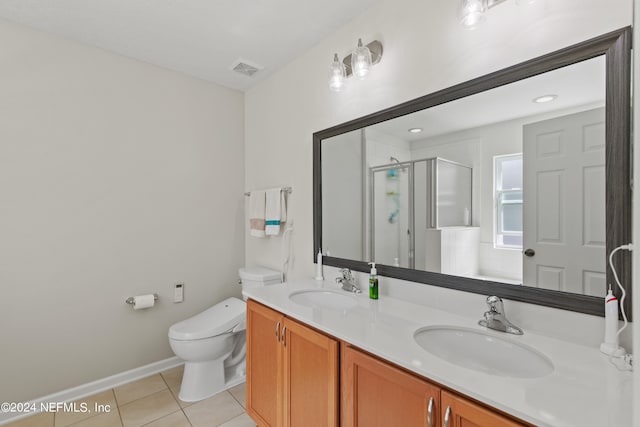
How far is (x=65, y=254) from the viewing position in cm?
201

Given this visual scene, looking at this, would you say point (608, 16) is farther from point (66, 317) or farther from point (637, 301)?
point (66, 317)

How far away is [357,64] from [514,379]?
1505mm

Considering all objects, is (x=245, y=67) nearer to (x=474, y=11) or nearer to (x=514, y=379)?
(x=474, y=11)

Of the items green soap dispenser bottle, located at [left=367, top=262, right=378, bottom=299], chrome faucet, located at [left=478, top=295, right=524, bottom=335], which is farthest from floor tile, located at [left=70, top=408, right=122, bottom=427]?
chrome faucet, located at [left=478, top=295, right=524, bottom=335]

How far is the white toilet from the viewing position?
6.54 ft

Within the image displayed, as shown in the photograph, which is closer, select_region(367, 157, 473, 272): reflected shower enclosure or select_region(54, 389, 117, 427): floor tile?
select_region(367, 157, 473, 272): reflected shower enclosure

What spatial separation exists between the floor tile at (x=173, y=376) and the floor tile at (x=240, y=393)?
42 cm

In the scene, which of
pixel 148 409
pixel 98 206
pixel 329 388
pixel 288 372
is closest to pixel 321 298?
pixel 288 372

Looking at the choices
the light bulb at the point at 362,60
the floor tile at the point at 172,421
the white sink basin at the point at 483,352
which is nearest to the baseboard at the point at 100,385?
the floor tile at the point at 172,421

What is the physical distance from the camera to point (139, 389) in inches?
85.3

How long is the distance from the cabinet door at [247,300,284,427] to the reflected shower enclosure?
2.22 ft

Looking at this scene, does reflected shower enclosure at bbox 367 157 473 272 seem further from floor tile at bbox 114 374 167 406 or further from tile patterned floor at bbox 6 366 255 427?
floor tile at bbox 114 374 167 406

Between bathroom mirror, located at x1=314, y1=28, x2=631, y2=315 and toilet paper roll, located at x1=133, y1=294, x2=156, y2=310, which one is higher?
bathroom mirror, located at x1=314, y1=28, x2=631, y2=315

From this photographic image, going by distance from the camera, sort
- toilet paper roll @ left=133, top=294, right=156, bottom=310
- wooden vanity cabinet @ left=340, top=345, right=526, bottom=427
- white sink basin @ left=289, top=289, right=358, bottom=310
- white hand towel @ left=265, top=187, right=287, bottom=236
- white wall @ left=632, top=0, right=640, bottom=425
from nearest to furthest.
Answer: white wall @ left=632, top=0, right=640, bottom=425 < wooden vanity cabinet @ left=340, top=345, right=526, bottom=427 < white sink basin @ left=289, top=289, right=358, bottom=310 < toilet paper roll @ left=133, top=294, right=156, bottom=310 < white hand towel @ left=265, top=187, right=287, bottom=236
